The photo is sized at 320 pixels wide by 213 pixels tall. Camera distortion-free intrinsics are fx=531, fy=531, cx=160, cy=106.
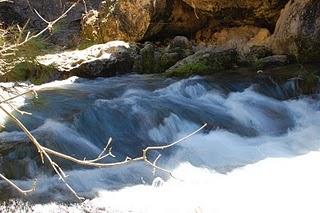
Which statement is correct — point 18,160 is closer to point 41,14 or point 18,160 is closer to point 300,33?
point 300,33

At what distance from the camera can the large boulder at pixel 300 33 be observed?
28.6ft

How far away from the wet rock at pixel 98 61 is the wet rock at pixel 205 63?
973 mm

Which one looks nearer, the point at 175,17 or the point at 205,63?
the point at 205,63

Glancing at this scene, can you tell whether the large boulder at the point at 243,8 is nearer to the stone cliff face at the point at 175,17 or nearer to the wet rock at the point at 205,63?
the stone cliff face at the point at 175,17

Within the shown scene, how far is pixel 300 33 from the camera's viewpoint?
→ 888 centimetres

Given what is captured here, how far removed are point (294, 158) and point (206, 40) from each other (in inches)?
222

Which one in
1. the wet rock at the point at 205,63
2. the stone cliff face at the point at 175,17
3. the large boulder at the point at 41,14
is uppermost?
the stone cliff face at the point at 175,17

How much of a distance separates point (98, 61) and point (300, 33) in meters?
3.49

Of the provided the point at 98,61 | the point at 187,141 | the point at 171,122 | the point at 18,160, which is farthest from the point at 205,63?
the point at 18,160

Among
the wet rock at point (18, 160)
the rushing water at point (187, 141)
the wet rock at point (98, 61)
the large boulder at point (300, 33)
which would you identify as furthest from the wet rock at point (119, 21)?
the wet rock at point (18, 160)

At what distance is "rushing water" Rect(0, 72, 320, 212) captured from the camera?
435 cm

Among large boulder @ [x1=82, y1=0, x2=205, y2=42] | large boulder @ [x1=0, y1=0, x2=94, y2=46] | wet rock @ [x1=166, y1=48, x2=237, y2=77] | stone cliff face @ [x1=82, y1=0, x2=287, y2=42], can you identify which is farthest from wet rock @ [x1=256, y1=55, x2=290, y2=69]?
large boulder @ [x1=0, y1=0, x2=94, y2=46]

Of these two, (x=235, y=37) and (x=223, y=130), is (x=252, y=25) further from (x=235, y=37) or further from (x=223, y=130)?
(x=223, y=130)

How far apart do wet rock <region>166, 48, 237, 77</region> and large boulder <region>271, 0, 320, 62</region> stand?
0.85 metres
